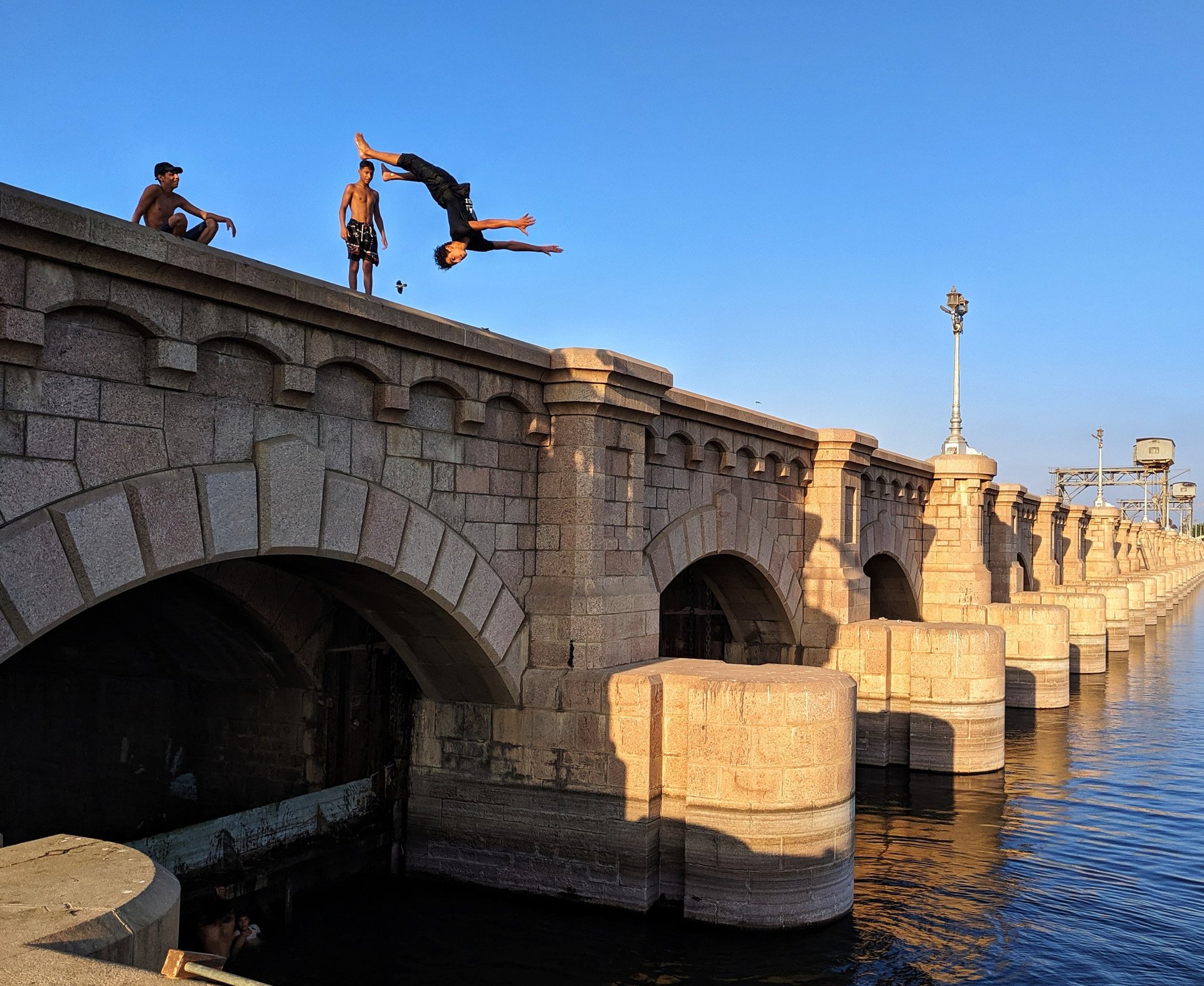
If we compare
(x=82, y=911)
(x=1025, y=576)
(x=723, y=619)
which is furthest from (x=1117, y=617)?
(x=82, y=911)

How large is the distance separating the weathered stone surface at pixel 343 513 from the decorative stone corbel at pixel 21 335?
2.44 metres

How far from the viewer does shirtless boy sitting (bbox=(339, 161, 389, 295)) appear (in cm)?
916

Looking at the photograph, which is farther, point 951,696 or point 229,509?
point 951,696

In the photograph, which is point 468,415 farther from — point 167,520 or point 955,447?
point 955,447

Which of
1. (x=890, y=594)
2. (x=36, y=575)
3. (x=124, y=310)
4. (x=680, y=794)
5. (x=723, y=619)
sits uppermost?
(x=124, y=310)

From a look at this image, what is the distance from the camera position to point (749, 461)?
14820 millimetres

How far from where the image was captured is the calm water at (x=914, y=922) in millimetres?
9078

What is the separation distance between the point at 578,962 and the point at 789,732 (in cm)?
272

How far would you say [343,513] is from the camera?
325 inches

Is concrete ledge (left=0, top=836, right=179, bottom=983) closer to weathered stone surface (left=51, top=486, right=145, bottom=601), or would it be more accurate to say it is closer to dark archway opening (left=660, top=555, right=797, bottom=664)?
weathered stone surface (left=51, top=486, right=145, bottom=601)

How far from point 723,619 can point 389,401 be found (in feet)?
33.8

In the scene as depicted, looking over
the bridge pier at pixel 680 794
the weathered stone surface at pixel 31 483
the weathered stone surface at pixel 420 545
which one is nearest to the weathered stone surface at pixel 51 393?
the weathered stone surface at pixel 31 483

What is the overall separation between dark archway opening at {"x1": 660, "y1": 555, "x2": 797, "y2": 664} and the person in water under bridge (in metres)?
8.11

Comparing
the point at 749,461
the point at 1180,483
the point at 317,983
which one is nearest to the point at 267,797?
the point at 317,983
